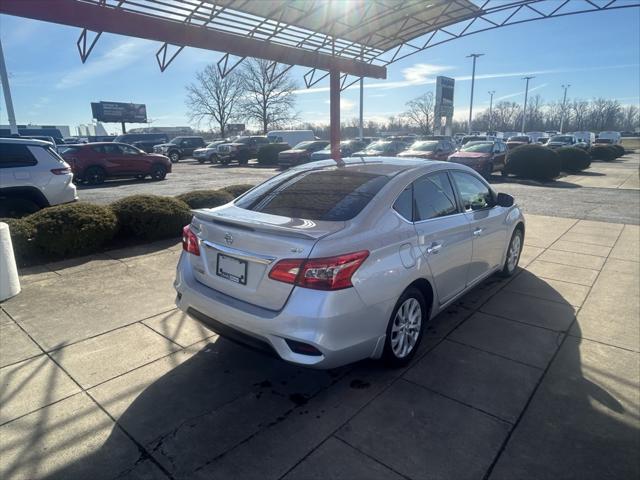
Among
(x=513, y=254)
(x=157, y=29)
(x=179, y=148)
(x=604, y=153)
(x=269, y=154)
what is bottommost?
(x=513, y=254)

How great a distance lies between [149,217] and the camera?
21.5ft

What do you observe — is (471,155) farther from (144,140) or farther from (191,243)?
(144,140)

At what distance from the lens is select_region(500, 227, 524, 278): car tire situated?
199 inches

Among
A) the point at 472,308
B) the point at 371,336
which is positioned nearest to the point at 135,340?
the point at 371,336

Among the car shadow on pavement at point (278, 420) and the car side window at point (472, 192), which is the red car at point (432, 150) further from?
the car shadow on pavement at point (278, 420)

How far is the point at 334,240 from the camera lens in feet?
8.29

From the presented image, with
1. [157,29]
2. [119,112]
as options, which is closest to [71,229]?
[157,29]

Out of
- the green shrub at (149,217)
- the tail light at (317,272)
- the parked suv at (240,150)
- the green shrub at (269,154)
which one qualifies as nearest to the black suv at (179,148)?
the parked suv at (240,150)

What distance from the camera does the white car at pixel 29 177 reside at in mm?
7160

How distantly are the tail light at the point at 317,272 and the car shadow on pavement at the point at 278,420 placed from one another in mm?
903

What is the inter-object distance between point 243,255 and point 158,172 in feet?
57.6

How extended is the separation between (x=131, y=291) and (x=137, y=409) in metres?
2.29

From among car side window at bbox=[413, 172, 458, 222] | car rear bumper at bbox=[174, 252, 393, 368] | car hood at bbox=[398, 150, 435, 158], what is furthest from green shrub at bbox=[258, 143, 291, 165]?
car rear bumper at bbox=[174, 252, 393, 368]

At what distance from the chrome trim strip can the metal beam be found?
8783 mm
